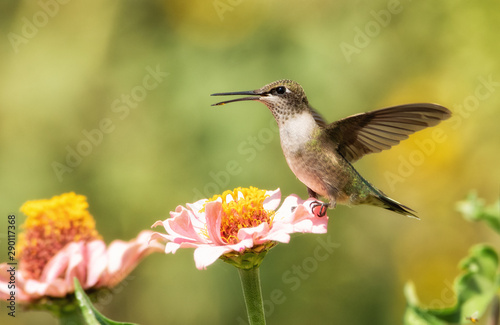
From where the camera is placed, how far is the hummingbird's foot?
127 cm

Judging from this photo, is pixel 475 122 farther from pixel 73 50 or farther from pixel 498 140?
pixel 73 50

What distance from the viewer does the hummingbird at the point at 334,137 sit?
1.36m

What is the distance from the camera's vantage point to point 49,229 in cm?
190

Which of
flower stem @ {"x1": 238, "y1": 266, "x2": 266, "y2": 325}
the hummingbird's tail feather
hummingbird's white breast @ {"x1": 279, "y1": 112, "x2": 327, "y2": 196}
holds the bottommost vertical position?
flower stem @ {"x1": 238, "y1": 266, "x2": 266, "y2": 325}

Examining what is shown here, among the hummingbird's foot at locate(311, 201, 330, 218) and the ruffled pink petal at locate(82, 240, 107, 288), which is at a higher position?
the hummingbird's foot at locate(311, 201, 330, 218)

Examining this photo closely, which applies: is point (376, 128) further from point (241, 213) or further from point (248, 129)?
point (248, 129)

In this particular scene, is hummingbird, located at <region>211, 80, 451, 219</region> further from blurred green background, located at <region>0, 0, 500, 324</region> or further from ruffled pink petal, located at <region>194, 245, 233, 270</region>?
blurred green background, located at <region>0, 0, 500, 324</region>

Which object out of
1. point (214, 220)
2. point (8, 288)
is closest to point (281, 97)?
point (214, 220)

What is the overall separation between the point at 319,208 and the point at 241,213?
0.17m

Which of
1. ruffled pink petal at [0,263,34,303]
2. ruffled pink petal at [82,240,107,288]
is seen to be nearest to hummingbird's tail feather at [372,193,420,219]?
ruffled pink petal at [82,240,107,288]

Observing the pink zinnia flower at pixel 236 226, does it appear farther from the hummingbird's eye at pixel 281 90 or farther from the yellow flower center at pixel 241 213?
the hummingbird's eye at pixel 281 90

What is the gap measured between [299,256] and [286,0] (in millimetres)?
1487

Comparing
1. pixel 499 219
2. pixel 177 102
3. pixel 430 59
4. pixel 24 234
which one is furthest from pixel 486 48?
pixel 24 234

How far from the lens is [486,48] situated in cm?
324
